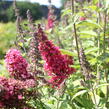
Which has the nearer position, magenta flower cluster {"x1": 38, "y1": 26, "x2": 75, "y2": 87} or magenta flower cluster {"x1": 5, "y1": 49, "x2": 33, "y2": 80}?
magenta flower cluster {"x1": 5, "y1": 49, "x2": 33, "y2": 80}

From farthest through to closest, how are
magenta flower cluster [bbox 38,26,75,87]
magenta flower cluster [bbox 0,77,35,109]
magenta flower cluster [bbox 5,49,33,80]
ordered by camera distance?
magenta flower cluster [bbox 38,26,75,87], magenta flower cluster [bbox 5,49,33,80], magenta flower cluster [bbox 0,77,35,109]

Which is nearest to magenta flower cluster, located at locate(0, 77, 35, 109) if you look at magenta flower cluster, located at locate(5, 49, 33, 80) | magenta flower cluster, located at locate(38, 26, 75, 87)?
magenta flower cluster, located at locate(5, 49, 33, 80)

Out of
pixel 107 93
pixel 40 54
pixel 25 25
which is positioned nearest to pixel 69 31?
pixel 25 25

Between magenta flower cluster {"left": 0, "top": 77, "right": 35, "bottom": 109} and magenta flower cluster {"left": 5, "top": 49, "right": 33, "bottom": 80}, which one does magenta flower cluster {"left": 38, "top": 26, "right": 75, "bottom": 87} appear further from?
magenta flower cluster {"left": 0, "top": 77, "right": 35, "bottom": 109}

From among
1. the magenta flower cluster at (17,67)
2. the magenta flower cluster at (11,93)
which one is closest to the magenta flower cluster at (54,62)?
the magenta flower cluster at (17,67)

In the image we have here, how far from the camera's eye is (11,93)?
288cm

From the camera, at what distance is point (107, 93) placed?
465 cm

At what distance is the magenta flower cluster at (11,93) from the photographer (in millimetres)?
2841

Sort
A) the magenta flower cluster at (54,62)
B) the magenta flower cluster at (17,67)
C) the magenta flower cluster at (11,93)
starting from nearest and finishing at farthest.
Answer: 1. the magenta flower cluster at (11,93)
2. the magenta flower cluster at (17,67)
3. the magenta flower cluster at (54,62)

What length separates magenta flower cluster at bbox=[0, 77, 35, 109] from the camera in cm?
284

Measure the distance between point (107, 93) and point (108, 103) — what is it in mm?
164

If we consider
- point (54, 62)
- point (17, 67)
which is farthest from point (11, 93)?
point (54, 62)

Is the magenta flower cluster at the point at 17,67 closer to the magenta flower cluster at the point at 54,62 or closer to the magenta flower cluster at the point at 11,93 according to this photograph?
the magenta flower cluster at the point at 54,62

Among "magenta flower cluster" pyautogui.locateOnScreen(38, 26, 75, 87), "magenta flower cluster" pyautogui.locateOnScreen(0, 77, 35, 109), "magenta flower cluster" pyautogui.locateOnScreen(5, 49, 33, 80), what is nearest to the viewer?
"magenta flower cluster" pyautogui.locateOnScreen(0, 77, 35, 109)
